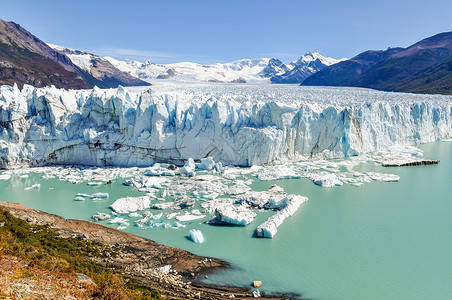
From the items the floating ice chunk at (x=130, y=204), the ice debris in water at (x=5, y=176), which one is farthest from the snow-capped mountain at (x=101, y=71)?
the floating ice chunk at (x=130, y=204)

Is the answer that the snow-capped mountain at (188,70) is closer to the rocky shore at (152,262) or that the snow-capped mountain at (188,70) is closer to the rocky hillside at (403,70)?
the rocky hillside at (403,70)

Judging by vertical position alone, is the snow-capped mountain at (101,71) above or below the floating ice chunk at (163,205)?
above

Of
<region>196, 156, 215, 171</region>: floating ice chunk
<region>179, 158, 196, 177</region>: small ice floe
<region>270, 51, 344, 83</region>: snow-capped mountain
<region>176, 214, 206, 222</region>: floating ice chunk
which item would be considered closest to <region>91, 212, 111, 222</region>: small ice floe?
<region>176, 214, 206, 222</region>: floating ice chunk

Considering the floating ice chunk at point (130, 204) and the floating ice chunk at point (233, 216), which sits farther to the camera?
the floating ice chunk at point (130, 204)

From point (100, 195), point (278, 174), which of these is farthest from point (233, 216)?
point (100, 195)

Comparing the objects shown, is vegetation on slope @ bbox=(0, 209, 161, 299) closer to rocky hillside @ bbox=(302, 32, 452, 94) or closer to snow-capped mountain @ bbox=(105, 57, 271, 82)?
rocky hillside @ bbox=(302, 32, 452, 94)

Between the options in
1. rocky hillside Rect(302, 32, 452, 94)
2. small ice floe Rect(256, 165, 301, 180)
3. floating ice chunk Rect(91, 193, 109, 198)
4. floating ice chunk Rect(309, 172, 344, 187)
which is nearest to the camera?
floating ice chunk Rect(91, 193, 109, 198)

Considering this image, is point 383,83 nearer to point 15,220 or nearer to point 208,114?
point 208,114
